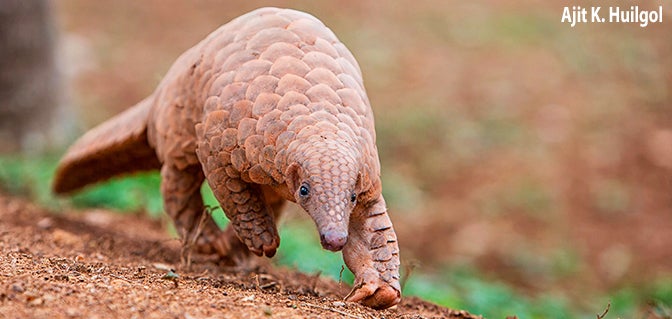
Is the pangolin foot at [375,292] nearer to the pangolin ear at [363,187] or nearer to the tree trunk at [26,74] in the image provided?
the pangolin ear at [363,187]

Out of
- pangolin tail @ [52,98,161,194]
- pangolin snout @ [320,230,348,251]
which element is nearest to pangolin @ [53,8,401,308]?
pangolin snout @ [320,230,348,251]

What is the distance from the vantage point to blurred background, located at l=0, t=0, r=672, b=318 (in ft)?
25.8

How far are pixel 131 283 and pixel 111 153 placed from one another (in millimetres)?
2046

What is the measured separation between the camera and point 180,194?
15.5 feet

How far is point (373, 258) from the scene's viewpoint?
3.88 m

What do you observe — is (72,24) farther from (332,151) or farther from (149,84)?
(332,151)

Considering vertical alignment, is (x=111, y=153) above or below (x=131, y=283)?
above

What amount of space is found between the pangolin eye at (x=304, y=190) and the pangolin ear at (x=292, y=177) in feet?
0.29

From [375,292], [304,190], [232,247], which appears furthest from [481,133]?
[304,190]

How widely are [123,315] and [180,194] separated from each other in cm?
180

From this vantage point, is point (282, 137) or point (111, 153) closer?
point (282, 137)

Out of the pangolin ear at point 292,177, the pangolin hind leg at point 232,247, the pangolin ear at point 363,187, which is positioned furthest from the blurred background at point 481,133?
the pangolin ear at point 292,177

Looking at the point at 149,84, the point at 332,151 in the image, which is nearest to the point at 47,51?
the point at 149,84

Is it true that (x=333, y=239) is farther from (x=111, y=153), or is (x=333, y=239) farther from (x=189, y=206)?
(x=111, y=153)
